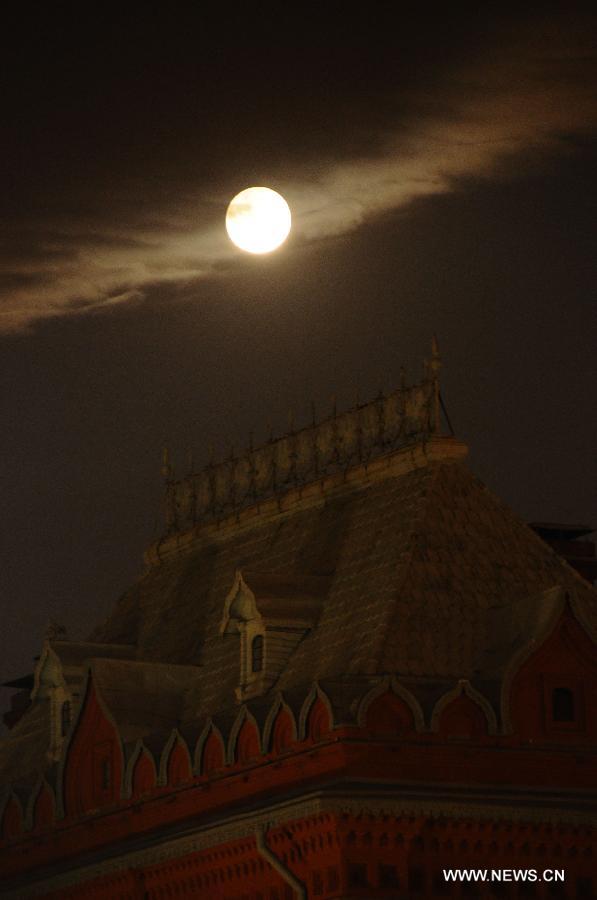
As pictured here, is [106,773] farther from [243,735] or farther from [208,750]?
[243,735]

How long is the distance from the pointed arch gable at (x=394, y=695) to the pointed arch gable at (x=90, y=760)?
30.9ft

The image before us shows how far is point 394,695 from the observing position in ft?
207

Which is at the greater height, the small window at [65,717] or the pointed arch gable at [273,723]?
the small window at [65,717]

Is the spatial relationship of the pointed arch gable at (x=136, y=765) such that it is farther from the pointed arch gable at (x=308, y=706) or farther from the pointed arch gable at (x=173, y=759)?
the pointed arch gable at (x=308, y=706)

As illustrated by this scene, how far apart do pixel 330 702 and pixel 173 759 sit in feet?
22.2

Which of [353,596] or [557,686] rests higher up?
[353,596]

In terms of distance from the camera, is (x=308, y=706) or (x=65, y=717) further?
(x=65, y=717)

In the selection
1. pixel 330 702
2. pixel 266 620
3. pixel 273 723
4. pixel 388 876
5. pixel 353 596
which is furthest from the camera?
pixel 266 620

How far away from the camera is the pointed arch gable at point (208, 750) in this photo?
67500 millimetres

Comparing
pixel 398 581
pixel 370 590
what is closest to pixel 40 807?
pixel 370 590

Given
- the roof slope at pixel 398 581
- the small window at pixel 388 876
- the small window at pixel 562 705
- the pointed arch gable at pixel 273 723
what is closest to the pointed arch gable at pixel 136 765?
the roof slope at pixel 398 581

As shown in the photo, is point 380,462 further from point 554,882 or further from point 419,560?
point 554,882

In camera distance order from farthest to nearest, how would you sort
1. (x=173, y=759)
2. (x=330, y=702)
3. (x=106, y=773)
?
(x=106, y=773)
(x=173, y=759)
(x=330, y=702)

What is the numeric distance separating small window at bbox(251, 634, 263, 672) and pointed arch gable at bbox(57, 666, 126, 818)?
3.87m
